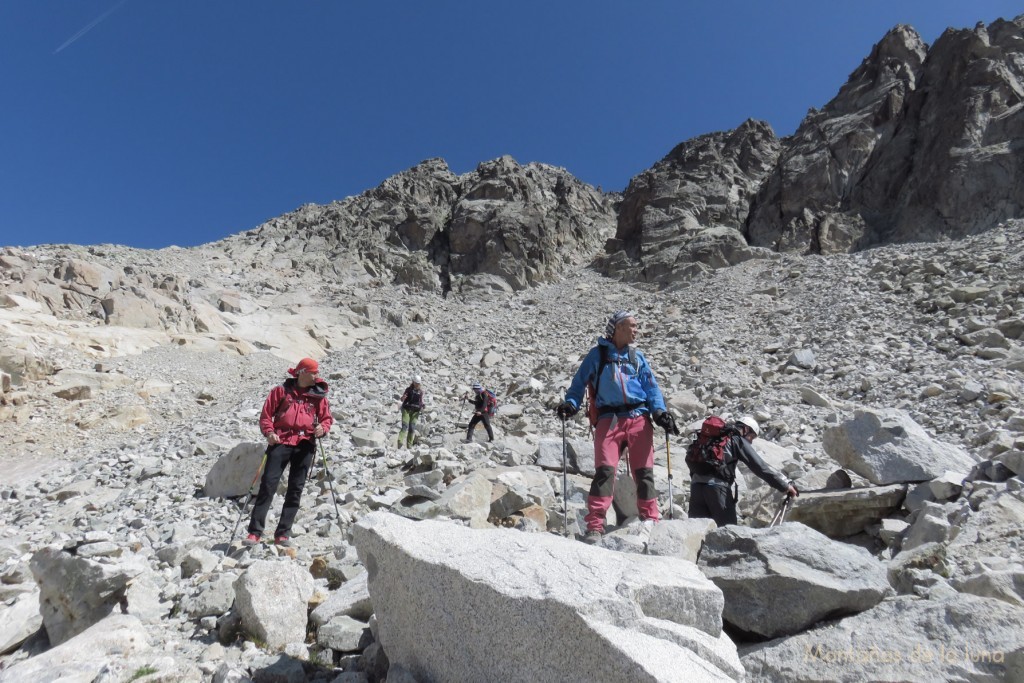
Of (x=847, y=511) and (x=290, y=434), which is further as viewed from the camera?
(x=290, y=434)

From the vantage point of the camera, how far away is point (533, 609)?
2.19m

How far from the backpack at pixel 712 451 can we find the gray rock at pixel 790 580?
1843 millimetres

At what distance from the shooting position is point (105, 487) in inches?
317

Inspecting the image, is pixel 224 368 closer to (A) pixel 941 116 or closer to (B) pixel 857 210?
(B) pixel 857 210

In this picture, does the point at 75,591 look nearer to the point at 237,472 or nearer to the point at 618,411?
Result: the point at 237,472

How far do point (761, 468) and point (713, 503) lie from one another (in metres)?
0.54

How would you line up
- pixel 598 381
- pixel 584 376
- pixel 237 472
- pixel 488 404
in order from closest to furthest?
1. pixel 598 381
2. pixel 584 376
3. pixel 237 472
4. pixel 488 404

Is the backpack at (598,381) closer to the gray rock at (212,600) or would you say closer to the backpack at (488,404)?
the gray rock at (212,600)

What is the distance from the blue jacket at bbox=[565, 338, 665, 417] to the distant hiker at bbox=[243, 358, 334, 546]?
2.60m

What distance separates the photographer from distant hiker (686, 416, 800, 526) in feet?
15.9

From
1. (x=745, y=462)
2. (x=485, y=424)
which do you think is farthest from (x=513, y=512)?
(x=485, y=424)

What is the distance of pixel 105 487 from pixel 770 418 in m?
11.5

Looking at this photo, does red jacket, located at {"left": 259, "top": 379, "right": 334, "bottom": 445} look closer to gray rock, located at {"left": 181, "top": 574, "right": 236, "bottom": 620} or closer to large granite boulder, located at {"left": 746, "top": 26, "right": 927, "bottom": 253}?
gray rock, located at {"left": 181, "top": 574, "right": 236, "bottom": 620}

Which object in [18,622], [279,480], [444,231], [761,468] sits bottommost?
[18,622]
